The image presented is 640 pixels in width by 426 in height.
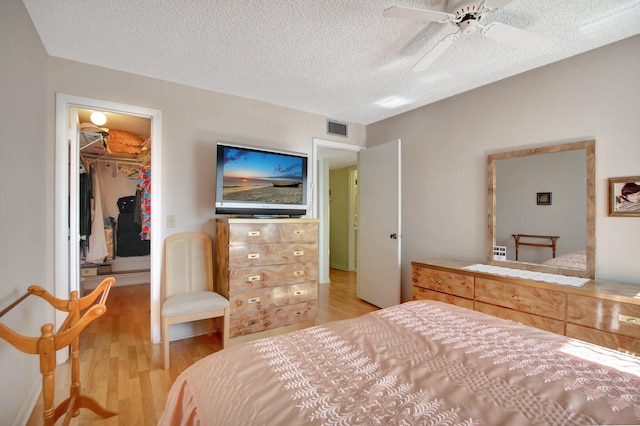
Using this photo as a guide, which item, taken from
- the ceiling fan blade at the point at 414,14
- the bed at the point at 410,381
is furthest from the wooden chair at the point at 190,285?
the ceiling fan blade at the point at 414,14

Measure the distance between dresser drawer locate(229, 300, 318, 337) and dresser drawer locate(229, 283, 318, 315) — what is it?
0.15ft

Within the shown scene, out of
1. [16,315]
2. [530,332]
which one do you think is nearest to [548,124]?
[530,332]

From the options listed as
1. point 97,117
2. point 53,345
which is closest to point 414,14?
point 53,345

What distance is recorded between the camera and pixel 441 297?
2.67m

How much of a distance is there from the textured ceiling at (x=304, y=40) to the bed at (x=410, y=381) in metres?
1.83

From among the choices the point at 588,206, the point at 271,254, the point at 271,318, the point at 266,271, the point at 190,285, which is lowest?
the point at 271,318

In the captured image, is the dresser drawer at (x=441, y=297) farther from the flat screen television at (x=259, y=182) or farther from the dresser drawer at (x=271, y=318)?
the flat screen television at (x=259, y=182)

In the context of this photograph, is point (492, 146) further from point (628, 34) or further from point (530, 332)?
point (530, 332)

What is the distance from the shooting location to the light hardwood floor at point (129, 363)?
172cm

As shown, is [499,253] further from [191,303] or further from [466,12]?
[191,303]

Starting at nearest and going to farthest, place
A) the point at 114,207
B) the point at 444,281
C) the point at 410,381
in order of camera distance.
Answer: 1. the point at 410,381
2. the point at 444,281
3. the point at 114,207

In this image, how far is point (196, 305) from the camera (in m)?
2.32

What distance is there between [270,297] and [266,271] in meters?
0.25

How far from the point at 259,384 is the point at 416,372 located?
1.68ft
